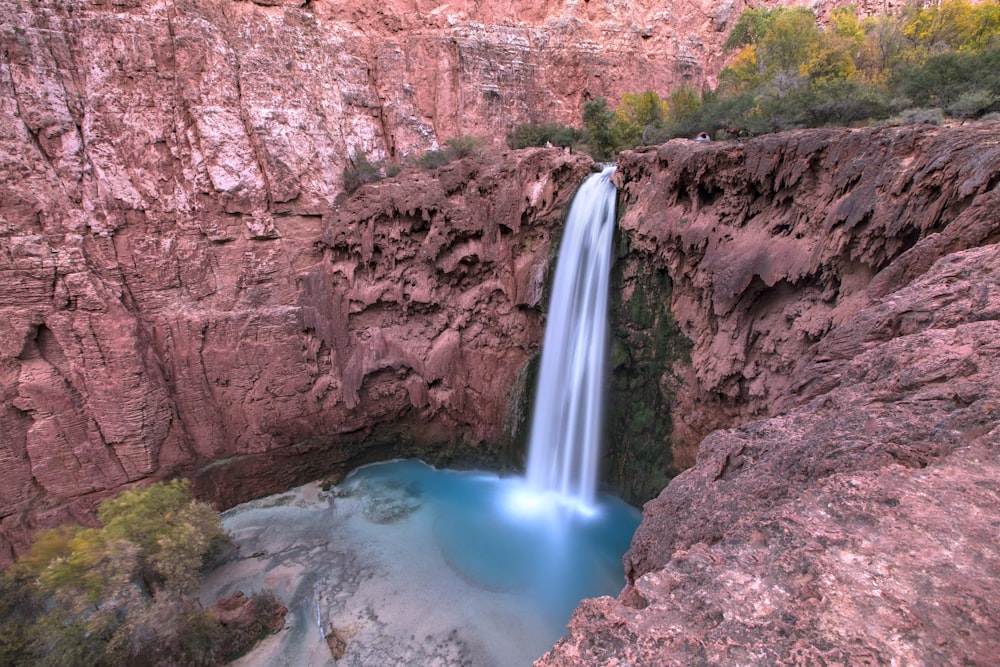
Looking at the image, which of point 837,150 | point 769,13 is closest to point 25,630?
point 837,150

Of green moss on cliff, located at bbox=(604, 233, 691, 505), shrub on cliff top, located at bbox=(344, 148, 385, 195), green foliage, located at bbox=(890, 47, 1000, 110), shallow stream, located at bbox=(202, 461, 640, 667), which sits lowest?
shallow stream, located at bbox=(202, 461, 640, 667)

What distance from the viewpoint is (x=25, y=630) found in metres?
7.14

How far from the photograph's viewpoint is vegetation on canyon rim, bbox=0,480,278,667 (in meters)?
6.96

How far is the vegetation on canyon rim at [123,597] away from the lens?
22.8 ft

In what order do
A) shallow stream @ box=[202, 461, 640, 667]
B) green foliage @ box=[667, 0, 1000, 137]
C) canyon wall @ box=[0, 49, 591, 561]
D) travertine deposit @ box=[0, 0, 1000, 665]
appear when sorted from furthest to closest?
1. green foliage @ box=[667, 0, 1000, 137]
2. canyon wall @ box=[0, 49, 591, 561]
3. shallow stream @ box=[202, 461, 640, 667]
4. travertine deposit @ box=[0, 0, 1000, 665]

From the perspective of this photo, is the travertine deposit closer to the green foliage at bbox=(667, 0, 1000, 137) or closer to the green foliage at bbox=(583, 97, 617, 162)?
the green foliage at bbox=(583, 97, 617, 162)

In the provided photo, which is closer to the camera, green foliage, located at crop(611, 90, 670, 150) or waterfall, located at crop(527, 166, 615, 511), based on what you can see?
waterfall, located at crop(527, 166, 615, 511)

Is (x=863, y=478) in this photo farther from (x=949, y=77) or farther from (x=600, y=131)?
(x=600, y=131)

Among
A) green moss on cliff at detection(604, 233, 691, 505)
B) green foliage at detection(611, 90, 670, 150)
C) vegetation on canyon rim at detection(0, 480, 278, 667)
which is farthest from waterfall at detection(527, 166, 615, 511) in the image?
vegetation on canyon rim at detection(0, 480, 278, 667)

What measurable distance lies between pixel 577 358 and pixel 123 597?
9256mm

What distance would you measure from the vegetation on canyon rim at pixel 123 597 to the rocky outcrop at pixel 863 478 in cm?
776

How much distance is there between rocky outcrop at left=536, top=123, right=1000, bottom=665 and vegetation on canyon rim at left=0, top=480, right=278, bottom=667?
776 centimetres

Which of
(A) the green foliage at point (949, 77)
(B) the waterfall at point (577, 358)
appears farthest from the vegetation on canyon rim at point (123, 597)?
(A) the green foliage at point (949, 77)

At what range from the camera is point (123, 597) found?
7.30 m
